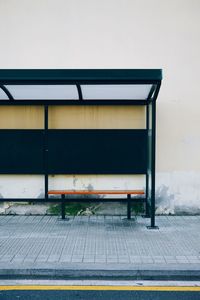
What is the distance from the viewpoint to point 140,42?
901 centimetres

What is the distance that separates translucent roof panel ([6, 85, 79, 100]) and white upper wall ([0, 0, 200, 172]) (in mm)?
986

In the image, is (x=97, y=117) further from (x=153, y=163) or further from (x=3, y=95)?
(x=3, y=95)

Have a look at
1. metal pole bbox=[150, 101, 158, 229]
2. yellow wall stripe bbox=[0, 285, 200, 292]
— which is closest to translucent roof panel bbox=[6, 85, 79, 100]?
metal pole bbox=[150, 101, 158, 229]

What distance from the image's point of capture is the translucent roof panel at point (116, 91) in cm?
753

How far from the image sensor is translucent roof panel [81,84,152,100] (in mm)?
7527

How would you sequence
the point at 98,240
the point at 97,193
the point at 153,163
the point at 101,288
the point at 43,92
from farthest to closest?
the point at 97,193
the point at 43,92
the point at 153,163
the point at 98,240
the point at 101,288

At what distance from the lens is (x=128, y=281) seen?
205 inches

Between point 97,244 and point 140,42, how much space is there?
509 cm

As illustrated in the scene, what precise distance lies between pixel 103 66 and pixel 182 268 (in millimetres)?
5371

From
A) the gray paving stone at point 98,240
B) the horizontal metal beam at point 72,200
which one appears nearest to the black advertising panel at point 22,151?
the horizontal metal beam at point 72,200

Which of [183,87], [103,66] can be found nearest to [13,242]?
[103,66]

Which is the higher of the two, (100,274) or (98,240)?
(98,240)

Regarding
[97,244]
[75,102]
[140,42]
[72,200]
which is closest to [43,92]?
[75,102]

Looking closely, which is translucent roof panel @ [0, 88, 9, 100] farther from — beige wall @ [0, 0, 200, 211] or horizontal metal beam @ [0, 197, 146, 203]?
horizontal metal beam @ [0, 197, 146, 203]
